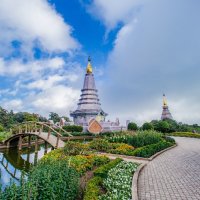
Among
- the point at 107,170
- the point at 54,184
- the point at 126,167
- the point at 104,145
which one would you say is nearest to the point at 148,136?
→ the point at 104,145

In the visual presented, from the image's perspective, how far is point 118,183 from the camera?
7.93 m

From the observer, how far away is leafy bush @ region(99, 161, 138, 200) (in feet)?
22.6

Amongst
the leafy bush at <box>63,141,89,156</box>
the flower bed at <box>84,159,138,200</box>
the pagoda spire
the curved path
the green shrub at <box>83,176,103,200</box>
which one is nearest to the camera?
the green shrub at <box>83,176,103,200</box>

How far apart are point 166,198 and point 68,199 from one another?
3.00 metres

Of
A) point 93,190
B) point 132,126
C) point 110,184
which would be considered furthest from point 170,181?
point 132,126

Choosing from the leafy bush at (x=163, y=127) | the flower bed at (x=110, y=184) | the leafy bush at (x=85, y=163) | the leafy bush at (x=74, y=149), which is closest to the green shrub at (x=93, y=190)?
the flower bed at (x=110, y=184)

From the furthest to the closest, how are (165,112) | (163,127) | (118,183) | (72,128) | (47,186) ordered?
(165,112) < (163,127) < (72,128) < (118,183) < (47,186)

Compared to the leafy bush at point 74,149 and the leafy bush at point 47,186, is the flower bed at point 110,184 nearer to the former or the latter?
the leafy bush at point 47,186

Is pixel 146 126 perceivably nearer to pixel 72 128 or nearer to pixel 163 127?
pixel 163 127

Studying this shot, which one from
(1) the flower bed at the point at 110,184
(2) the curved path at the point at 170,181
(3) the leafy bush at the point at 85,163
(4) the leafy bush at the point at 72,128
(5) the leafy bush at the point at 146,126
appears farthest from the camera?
(5) the leafy bush at the point at 146,126

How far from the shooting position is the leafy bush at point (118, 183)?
22.6 feet

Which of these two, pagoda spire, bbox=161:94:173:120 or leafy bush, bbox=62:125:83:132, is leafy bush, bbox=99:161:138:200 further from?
pagoda spire, bbox=161:94:173:120

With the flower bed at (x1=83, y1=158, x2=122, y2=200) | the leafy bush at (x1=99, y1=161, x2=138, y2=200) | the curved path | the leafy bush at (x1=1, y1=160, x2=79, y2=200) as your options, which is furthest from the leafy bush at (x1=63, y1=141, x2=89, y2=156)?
the leafy bush at (x1=1, y1=160, x2=79, y2=200)

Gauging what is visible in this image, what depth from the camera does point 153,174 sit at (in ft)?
33.0
